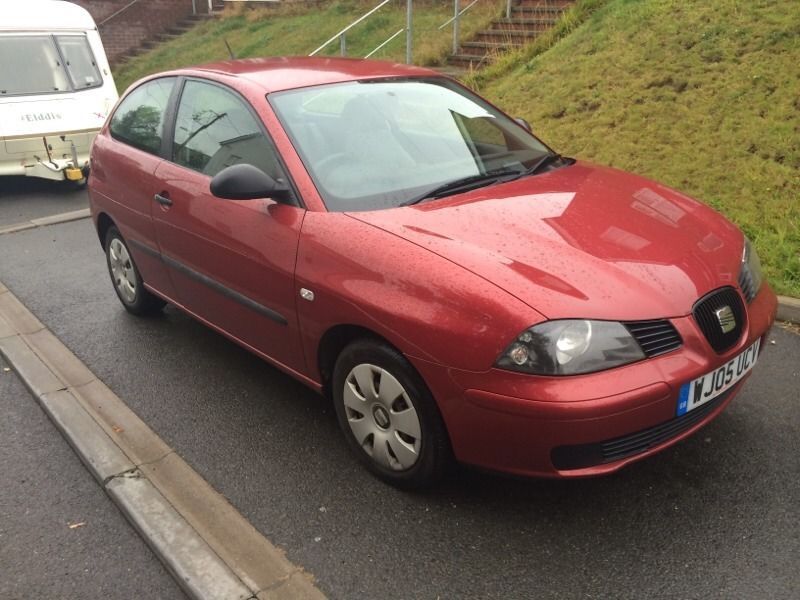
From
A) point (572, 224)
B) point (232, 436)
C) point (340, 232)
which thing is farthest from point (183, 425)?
point (572, 224)

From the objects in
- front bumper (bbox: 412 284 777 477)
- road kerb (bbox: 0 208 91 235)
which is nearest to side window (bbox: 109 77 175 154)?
front bumper (bbox: 412 284 777 477)

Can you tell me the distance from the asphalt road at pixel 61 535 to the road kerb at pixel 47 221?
4.56m

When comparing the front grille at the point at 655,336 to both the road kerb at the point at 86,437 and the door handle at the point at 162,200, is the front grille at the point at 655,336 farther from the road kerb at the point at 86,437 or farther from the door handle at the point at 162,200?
the door handle at the point at 162,200

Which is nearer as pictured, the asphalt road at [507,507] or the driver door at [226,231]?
the asphalt road at [507,507]

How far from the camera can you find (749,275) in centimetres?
302

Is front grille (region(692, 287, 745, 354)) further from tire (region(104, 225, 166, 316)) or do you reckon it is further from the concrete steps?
the concrete steps

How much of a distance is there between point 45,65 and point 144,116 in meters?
6.20

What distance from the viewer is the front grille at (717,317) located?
2.62m

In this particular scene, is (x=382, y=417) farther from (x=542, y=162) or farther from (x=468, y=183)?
(x=542, y=162)

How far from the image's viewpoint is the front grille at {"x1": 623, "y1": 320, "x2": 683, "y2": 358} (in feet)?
8.14

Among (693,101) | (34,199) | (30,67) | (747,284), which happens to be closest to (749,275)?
(747,284)

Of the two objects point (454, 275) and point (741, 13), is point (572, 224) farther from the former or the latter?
point (741, 13)

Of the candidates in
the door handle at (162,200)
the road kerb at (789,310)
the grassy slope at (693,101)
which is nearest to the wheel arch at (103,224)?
the door handle at (162,200)

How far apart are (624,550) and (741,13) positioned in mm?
7194
